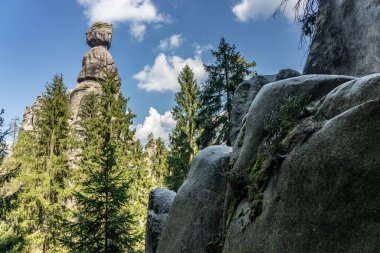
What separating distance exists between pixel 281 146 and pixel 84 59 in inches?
2619

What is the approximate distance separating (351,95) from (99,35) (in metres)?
71.1

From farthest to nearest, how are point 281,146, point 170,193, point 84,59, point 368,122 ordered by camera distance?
point 84,59 < point 170,193 < point 281,146 < point 368,122

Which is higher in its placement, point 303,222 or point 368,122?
point 368,122

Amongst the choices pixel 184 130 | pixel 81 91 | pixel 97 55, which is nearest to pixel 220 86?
pixel 184 130

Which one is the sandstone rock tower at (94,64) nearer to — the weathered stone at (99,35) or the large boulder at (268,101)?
the weathered stone at (99,35)

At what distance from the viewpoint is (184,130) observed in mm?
28375

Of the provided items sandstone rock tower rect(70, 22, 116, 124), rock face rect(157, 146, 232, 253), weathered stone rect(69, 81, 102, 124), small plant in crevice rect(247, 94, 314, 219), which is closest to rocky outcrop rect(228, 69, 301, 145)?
rock face rect(157, 146, 232, 253)

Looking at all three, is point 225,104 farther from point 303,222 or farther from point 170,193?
point 303,222

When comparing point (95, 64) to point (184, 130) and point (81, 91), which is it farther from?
point (184, 130)

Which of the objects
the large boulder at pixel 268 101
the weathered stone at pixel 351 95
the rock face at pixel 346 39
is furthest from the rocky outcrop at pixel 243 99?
the weathered stone at pixel 351 95

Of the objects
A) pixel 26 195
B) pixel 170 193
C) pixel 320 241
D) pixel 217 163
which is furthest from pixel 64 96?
pixel 320 241

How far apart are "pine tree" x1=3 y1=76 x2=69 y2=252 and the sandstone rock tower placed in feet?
105

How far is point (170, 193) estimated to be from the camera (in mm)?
11930

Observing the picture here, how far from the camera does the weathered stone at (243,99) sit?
51.0ft
